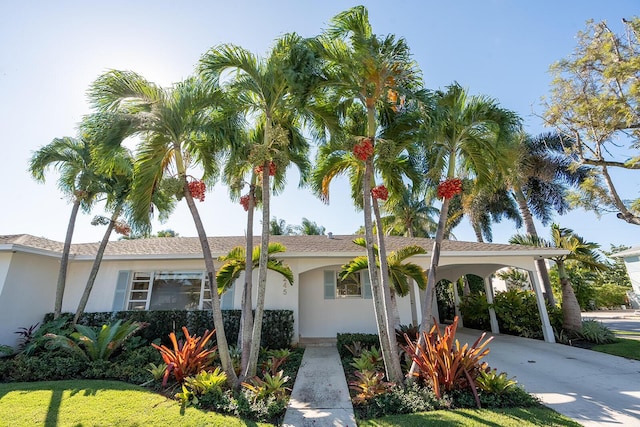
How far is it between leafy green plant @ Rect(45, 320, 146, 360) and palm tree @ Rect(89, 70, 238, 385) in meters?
3.54

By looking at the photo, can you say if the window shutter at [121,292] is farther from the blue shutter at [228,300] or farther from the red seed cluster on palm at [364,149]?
the red seed cluster on palm at [364,149]

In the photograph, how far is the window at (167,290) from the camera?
1098 cm

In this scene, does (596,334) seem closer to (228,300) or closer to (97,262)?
(228,300)

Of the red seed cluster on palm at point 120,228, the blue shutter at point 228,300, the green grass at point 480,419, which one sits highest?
the red seed cluster on palm at point 120,228

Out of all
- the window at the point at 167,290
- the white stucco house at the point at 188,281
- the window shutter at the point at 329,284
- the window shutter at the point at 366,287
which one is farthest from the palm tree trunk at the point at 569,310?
the window at the point at 167,290

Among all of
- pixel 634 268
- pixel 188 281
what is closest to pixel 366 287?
pixel 188 281

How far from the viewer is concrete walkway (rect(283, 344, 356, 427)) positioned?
4.61m

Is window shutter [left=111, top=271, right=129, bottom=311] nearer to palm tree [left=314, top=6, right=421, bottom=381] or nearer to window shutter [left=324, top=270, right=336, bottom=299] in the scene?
window shutter [left=324, top=270, right=336, bottom=299]

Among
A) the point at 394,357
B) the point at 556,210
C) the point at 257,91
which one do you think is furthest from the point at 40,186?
the point at 556,210

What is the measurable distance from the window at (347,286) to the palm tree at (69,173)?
913cm

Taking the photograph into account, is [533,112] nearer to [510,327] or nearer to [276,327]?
[510,327]

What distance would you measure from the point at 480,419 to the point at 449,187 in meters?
4.12

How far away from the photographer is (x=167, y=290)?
11.2 m

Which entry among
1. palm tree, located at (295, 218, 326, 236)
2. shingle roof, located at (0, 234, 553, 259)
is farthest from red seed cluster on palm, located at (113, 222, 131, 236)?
palm tree, located at (295, 218, 326, 236)
